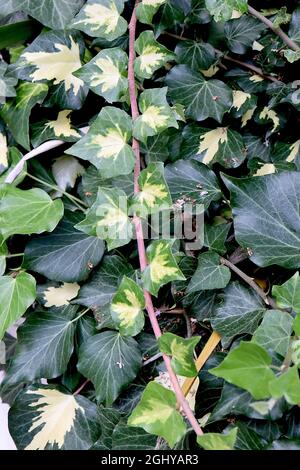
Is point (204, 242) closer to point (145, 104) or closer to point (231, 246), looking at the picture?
point (231, 246)

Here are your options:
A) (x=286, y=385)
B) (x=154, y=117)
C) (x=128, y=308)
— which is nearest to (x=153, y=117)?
(x=154, y=117)

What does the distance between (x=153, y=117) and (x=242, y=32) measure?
0.19m

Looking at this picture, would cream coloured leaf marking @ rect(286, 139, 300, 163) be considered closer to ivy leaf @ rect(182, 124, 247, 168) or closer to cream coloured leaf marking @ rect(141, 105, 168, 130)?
ivy leaf @ rect(182, 124, 247, 168)

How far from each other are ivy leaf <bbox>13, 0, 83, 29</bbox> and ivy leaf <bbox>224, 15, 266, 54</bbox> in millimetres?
194

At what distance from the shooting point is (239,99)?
0.71 meters

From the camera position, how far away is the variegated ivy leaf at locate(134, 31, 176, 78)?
0.65 m

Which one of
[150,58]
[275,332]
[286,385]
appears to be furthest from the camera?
[150,58]

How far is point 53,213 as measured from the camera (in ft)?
2.16

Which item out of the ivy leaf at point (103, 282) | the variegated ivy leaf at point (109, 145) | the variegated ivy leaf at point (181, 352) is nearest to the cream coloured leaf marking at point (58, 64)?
the variegated ivy leaf at point (109, 145)

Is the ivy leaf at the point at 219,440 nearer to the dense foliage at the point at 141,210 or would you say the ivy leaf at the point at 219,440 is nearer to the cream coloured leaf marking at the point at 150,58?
the dense foliage at the point at 141,210

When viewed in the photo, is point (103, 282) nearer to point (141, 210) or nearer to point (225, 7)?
point (141, 210)

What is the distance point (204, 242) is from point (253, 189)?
0.09 m

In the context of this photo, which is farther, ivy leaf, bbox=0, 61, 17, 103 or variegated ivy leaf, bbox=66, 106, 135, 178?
ivy leaf, bbox=0, 61, 17, 103

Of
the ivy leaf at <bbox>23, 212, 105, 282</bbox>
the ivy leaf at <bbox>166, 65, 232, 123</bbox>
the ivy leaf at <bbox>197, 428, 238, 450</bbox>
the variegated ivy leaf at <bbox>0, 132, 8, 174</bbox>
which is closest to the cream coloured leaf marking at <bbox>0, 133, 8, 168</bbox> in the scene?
the variegated ivy leaf at <bbox>0, 132, 8, 174</bbox>
